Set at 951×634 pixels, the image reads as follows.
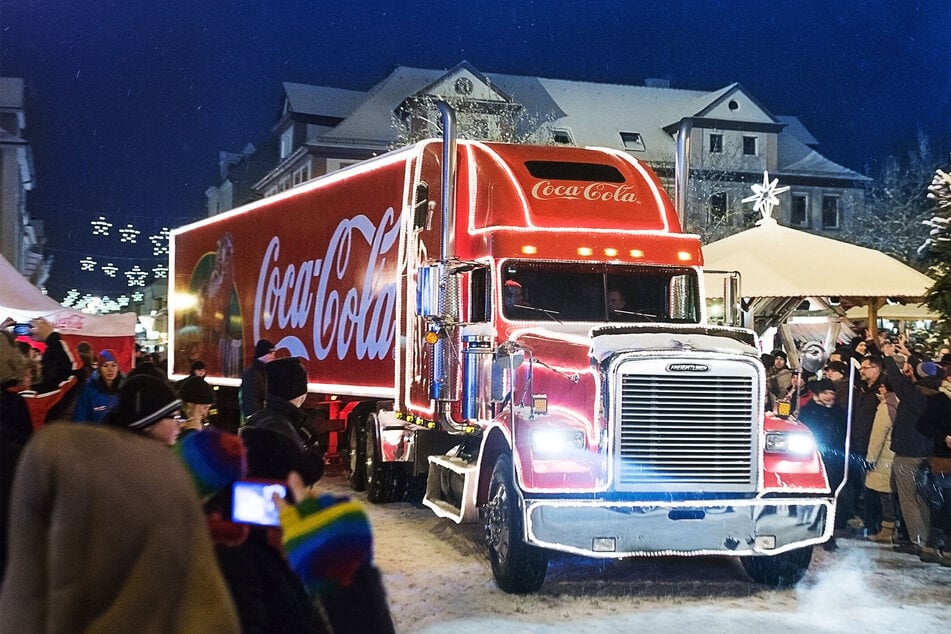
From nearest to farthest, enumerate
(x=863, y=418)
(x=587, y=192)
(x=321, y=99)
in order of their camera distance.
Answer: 1. (x=587, y=192)
2. (x=863, y=418)
3. (x=321, y=99)

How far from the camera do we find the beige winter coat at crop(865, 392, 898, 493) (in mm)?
11375

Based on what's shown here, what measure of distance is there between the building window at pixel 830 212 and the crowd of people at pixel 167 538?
199 feet

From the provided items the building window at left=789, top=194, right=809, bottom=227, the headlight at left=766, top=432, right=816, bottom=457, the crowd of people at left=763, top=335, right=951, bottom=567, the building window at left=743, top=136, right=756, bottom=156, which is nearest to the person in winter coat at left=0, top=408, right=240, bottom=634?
the headlight at left=766, top=432, right=816, bottom=457

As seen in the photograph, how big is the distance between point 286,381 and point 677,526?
3645 millimetres

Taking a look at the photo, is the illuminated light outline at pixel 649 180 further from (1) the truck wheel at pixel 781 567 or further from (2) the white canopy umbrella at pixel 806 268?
(2) the white canopy umbrella at pixel 806 268

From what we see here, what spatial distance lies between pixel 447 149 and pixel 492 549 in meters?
3.68

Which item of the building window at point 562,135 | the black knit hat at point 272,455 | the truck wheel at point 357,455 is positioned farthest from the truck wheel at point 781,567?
the building window at point 562,135

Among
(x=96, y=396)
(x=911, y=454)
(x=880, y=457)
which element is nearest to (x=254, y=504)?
(x=96, y=396)

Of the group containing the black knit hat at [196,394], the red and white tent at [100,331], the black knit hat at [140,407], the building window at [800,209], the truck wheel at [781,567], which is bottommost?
the truck wheel at [781,567]

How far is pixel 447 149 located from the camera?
10289mm

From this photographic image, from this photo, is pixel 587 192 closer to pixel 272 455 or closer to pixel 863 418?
pixel 863 418

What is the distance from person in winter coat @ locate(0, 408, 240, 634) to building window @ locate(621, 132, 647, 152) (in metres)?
57.0

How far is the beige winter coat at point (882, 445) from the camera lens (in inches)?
448

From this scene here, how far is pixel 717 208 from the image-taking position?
5025 centimetres
